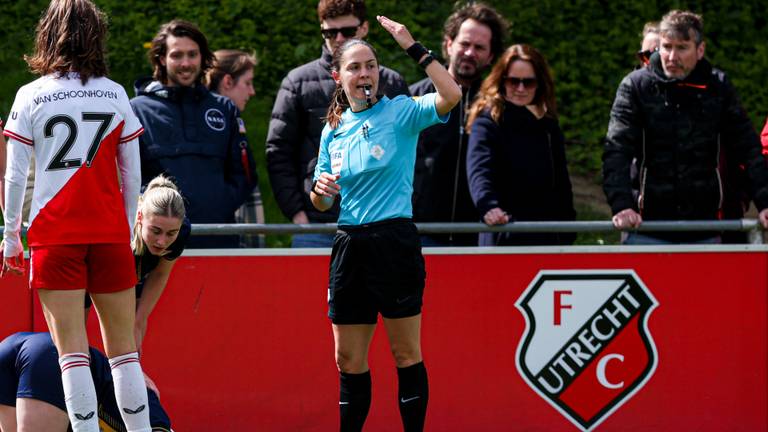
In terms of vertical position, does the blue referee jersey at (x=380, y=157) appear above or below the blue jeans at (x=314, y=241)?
above

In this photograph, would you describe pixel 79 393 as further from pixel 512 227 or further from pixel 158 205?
pixel 512 227

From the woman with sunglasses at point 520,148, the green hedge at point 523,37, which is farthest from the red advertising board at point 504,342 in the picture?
the green hedge at point 523,37

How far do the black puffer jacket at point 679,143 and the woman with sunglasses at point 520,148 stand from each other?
0.31 metres

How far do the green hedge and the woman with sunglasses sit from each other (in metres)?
3.93

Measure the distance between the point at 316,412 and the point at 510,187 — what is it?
159 cm

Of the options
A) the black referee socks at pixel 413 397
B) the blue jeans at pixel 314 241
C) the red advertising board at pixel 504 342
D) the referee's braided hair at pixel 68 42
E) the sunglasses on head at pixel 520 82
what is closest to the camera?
the referee's braided hair at pixel 68 42

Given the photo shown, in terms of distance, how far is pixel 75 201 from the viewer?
533cm

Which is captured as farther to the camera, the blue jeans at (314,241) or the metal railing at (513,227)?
the blue jeans at (314,241)

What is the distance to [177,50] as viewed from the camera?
7.05 m

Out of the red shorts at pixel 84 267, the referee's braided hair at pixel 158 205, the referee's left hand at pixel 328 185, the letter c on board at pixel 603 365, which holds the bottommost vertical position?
the letter c on board at pixel 603 365

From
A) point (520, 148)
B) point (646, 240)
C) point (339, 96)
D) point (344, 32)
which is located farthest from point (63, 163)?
point (646, 240)

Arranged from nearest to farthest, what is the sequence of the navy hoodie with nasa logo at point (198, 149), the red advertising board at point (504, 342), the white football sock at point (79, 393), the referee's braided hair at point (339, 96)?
the white football sock at point (79, 393)
the referee's braided hair at point (339, 96)
the red advertising board at point (504, 342)
the navy hoodie with nasa logo at point (198, 149)

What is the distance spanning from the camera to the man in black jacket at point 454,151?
7137 mm

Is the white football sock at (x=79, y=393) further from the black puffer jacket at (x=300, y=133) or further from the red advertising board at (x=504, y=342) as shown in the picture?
the black puffer jacket at (x=300, y=133)
